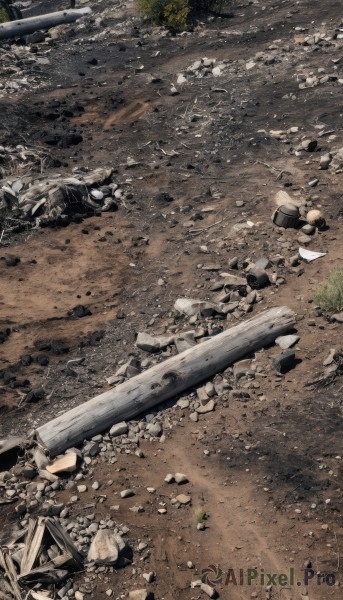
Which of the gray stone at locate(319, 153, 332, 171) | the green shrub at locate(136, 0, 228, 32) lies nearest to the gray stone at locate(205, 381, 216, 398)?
the gray stone at locate(319, 153, 332, 171)

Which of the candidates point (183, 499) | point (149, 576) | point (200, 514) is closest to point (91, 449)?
point (183, 499)

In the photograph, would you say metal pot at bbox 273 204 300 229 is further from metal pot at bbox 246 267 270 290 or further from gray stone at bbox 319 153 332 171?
gray stone at bbox 319 153 332 171

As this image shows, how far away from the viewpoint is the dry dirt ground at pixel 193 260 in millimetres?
6898

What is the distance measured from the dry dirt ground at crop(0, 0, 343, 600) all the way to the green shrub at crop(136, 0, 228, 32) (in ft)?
1.53

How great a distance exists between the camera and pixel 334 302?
902 centimetres

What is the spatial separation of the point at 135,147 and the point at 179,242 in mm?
3426

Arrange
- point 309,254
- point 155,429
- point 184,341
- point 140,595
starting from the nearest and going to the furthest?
point 140,595 → point 155,429 → point 184,341 → point 309,254

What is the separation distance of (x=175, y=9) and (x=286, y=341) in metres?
12.5

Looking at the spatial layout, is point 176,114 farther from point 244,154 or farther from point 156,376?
point 156,376

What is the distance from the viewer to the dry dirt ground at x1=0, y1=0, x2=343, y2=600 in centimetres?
690

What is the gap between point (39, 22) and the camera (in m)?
20.8

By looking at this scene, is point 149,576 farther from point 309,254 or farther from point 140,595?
point 309,254

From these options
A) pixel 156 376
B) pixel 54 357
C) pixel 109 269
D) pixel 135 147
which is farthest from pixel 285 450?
pixel 135 147

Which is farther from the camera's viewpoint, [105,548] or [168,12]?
[168,12]
